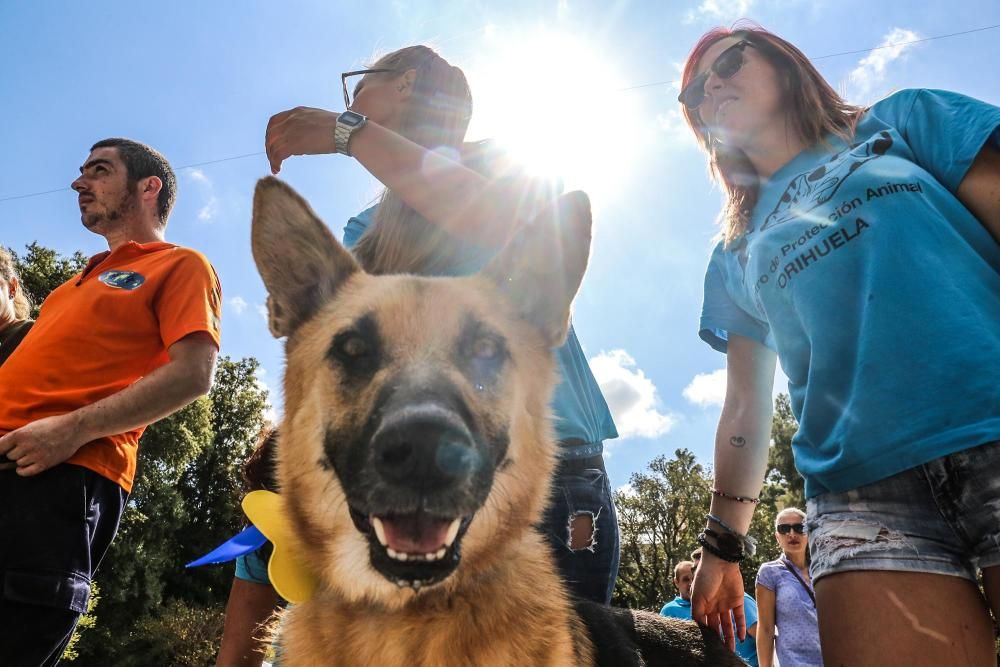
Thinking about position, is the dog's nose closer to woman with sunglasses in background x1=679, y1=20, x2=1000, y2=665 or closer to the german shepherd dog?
the german shepherd dog

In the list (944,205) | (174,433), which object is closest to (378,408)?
(944,205)

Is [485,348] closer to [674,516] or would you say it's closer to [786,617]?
[786,617]

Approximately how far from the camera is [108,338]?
3578mm

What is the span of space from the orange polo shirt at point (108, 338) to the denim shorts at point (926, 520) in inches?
136

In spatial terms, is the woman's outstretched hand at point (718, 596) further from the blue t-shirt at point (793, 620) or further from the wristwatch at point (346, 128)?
the blue t-shirt at point (793, 620)

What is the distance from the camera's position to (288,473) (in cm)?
217

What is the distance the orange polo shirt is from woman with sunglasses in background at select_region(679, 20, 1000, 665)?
126 inches

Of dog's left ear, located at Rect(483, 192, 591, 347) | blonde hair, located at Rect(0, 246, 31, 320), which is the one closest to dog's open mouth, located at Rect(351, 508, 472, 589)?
dog's left ear, located at Rect(483, 192, 591, 347)

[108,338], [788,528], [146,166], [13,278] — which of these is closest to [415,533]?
[108,338]

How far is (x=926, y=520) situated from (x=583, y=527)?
1.13 metres

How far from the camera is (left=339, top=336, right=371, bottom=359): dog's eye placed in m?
2.22

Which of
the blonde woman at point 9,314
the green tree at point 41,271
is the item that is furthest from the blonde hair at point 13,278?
the green tree at point 41,271

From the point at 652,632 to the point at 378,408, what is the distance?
1.52 metres

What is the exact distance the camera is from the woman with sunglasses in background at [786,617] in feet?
19.2
